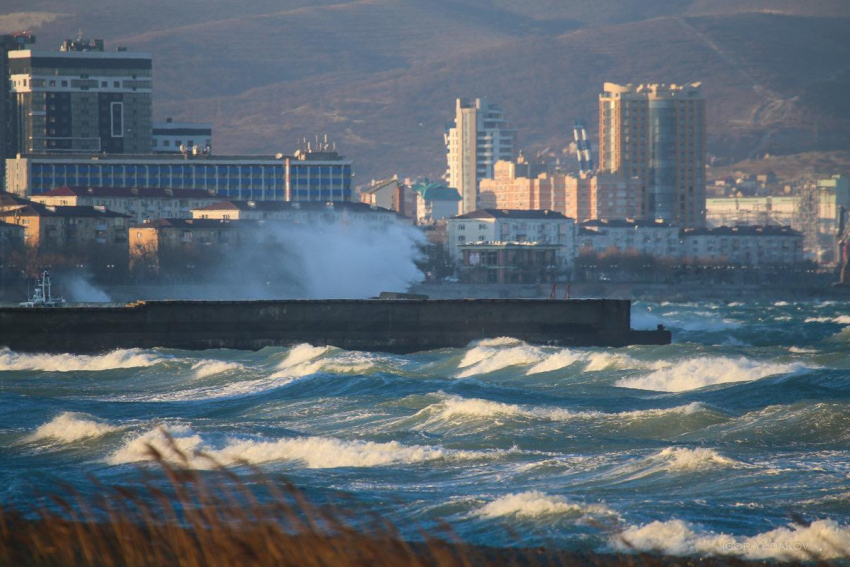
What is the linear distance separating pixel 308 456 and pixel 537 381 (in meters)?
20.8

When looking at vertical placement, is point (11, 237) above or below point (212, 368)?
above

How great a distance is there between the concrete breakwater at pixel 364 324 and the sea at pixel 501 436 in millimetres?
4959

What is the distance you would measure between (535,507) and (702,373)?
2752 centimetres

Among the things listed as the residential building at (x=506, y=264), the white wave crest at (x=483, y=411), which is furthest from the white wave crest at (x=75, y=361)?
the residential building at (x=506, y=264)

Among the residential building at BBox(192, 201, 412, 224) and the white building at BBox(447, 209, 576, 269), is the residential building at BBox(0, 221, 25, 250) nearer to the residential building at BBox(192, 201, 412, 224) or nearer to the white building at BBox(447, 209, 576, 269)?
the residential building at BBox(192, 201, 412, 224)

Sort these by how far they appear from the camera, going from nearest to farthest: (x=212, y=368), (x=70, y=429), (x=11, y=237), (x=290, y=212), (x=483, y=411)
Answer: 1. (x=70, y=429)
2. (x=483, y=411)
3. (x=212, y=368)
4. (x=11, y=237)
5. (x=290, y=212)

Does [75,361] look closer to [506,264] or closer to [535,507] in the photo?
[535,507]

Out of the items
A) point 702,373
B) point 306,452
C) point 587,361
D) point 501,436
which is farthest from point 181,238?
point 306,452

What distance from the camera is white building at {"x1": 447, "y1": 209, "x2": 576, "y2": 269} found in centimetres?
18825

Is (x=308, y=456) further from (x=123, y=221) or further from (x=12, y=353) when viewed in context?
(x=123, y=221)

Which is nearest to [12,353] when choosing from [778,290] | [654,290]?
[654,290]

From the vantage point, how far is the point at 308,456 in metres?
28.7

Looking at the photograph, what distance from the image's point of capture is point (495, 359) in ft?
180

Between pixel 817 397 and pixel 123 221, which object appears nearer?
pixel 817 397
